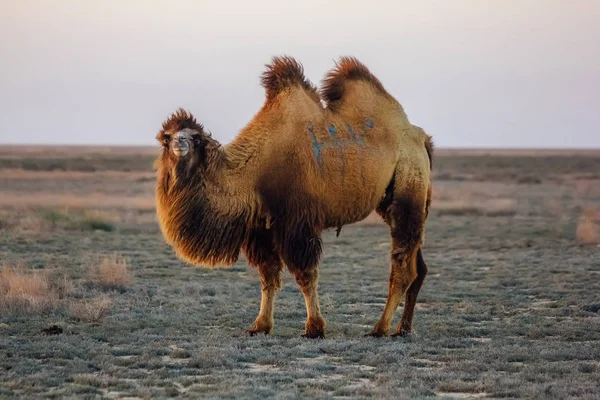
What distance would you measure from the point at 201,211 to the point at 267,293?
4.93 feet

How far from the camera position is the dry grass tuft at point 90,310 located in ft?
35.6

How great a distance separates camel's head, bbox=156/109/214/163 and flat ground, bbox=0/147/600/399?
1864 millimetres

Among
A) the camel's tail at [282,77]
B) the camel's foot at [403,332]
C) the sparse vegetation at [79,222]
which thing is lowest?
the sparse vegetation at [79,222]

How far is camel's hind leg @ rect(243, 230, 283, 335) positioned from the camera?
10.3m

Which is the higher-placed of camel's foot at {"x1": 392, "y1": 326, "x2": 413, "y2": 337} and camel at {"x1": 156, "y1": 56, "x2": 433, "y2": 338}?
camel at {"x1": 156, "y1": 56, "x2": 433, "y2": 338}

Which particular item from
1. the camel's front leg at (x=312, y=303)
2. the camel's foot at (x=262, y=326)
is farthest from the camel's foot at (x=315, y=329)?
the camel's foot at (x=262, y=326)

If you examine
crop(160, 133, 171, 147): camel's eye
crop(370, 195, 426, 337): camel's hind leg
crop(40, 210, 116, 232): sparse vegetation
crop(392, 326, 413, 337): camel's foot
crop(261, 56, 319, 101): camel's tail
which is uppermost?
crop(261, 56, 319, 101): camel's tail

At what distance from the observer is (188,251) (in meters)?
9.54

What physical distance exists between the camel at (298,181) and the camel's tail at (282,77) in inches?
0.5

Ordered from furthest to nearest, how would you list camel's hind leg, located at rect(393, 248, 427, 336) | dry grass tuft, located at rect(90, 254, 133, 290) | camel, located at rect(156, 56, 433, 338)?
dry grass tuft, located at rect(90, 254, 133, 290) < camel's hind leg, located at rect(393, 248, 427, 336) < camel, located at rect(156, 56, 433, 338)

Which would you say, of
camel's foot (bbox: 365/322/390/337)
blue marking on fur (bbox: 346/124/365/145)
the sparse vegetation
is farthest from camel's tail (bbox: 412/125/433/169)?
the sparse vegetation

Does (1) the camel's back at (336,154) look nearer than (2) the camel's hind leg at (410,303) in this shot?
Yes

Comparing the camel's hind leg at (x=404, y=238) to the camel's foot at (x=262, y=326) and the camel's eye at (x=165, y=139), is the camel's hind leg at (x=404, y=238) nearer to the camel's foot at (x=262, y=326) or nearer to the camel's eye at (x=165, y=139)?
the camel's foot at (x=262, y=326)

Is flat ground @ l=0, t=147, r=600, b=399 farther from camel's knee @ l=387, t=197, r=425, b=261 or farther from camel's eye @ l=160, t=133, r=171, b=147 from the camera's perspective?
camel's eye @ l=160, t=133, r=171, b=147
